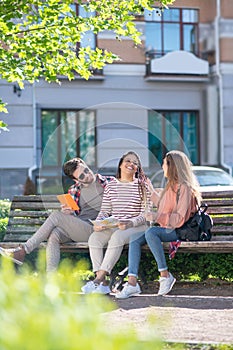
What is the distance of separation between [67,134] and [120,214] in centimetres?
1654

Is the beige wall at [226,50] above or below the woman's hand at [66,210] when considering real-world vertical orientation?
above

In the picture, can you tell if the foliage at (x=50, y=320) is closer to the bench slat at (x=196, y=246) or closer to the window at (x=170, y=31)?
the bench slat at (x=196, y=246)

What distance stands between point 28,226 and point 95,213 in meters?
1.13

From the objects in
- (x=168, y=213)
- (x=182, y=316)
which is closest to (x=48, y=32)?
(x=168, y=213)

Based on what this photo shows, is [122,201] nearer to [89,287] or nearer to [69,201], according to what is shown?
[69,201]

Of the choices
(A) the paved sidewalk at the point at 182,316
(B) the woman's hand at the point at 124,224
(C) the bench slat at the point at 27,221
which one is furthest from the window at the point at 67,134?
(A) the paved sidewalk at the point at 182,316

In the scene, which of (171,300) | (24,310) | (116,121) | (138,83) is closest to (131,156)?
(171,300)

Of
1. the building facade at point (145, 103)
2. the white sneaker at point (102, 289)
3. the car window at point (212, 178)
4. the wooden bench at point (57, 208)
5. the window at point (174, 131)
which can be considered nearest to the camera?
the white sneaker at point (102, 289)

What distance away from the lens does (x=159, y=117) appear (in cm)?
2717

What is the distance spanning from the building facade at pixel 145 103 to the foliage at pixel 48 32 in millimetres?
13835

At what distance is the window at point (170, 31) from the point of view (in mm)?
26203

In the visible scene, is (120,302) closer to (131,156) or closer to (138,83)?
(131,156)

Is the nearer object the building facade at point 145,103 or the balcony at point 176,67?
the building facade at point 145,103

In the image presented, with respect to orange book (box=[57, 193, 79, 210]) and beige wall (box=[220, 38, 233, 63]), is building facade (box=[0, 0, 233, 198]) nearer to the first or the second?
beige wall (box=[220, 38, 233, 63])
